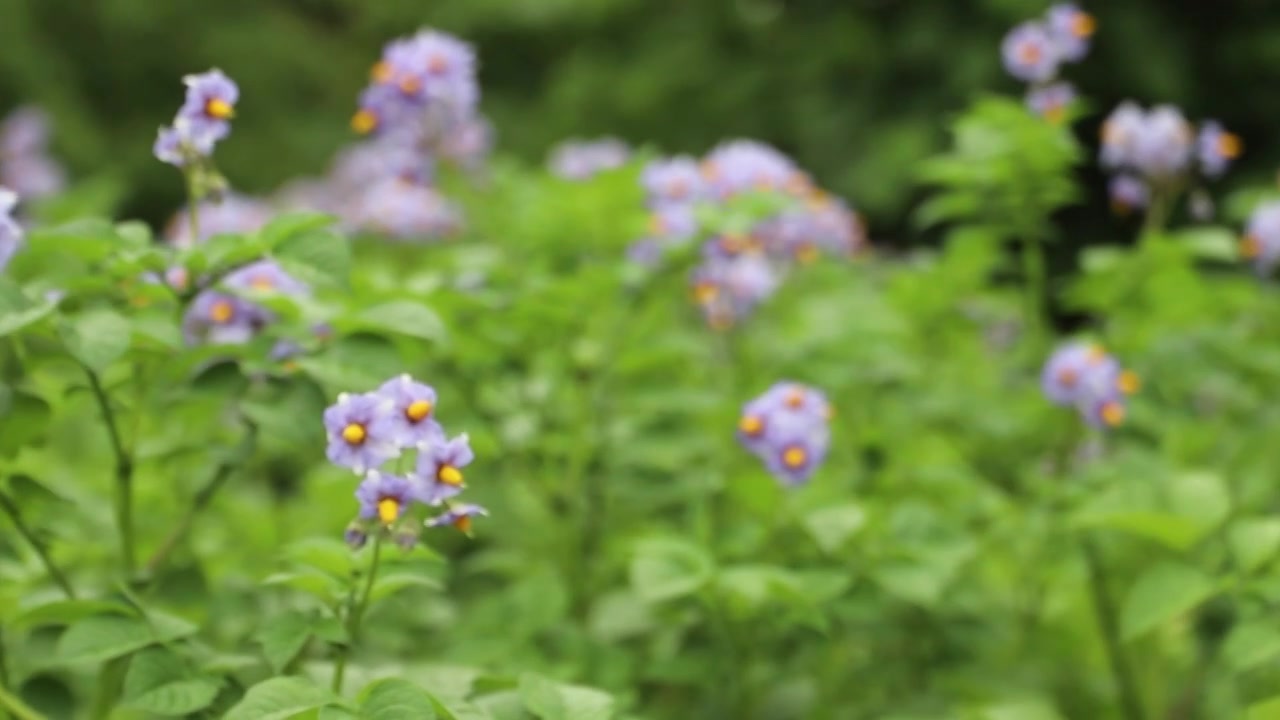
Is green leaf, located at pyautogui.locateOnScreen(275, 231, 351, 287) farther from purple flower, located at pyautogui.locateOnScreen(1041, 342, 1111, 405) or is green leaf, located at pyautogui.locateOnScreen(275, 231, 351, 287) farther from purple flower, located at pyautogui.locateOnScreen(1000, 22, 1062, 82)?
purple flower, located at pyautogui.locateOnScreen(1000, 22, 1062, 82)

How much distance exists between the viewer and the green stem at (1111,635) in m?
1.79

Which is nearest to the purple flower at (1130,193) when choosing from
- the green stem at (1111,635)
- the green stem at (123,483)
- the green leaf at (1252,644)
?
the green stem at (1111,635)

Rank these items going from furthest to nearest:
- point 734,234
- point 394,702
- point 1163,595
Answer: point 734,234 < point 1163,595 < point 394,702

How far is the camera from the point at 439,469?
42.3 inches

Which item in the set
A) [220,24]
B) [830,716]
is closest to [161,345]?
[830,716]

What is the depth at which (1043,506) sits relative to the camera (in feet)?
6.47

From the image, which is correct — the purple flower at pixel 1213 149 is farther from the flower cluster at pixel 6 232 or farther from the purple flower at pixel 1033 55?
the flower cluster at pixel 6 232

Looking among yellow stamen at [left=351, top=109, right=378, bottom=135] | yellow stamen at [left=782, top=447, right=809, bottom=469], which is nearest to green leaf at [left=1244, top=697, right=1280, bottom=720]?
yellow stamen at [left=782, top=447, right=809, bottom=469]

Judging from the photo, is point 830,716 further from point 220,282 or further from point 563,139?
point 563,139

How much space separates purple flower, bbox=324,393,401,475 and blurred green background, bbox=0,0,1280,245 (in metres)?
3.82

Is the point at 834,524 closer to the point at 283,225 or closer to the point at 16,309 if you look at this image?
the point at 283,225

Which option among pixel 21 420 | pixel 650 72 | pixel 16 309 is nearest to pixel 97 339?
pixel 16 309

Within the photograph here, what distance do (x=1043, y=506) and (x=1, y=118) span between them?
5069 mm

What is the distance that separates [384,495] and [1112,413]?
112 centimetres
